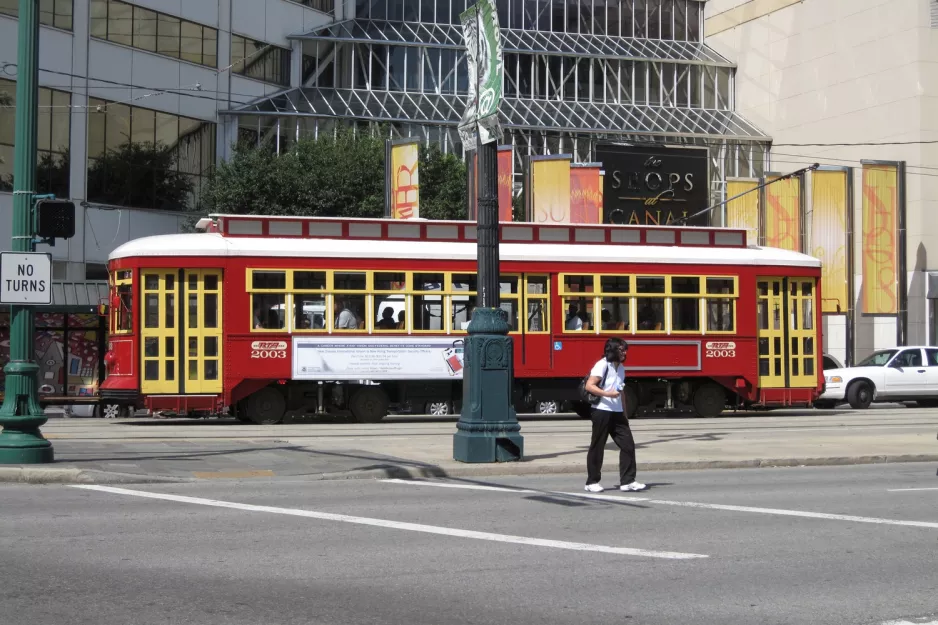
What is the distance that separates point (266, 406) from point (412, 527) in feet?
44.4

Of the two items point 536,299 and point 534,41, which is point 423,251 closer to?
point 536,299

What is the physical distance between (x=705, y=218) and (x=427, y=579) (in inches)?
1840

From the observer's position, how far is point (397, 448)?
656 inches

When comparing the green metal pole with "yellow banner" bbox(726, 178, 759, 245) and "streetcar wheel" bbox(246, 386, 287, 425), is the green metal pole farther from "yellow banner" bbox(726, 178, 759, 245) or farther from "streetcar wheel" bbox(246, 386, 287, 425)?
"yellow banner" bbox(726, 178, 759, 245)

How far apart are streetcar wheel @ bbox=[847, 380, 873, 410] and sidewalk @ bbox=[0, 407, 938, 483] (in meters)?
6.75

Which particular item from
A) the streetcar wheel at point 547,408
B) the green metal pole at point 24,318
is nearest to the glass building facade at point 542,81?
the streetcar wheel at point 547,408

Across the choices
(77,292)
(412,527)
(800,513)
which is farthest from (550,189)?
(412,527)

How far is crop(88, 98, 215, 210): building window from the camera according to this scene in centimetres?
4412

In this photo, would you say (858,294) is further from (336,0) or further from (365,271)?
(365,271)

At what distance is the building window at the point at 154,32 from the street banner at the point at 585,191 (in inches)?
707

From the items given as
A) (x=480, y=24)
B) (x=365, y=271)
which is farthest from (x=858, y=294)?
(x=480, y=24)

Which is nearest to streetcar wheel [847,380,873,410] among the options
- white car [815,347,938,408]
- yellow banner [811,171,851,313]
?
white car [815,347,938,408]

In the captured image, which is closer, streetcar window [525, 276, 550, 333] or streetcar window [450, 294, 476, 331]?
streetcar window [450, 294, 476, 331]

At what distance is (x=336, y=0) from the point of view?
181 feet
